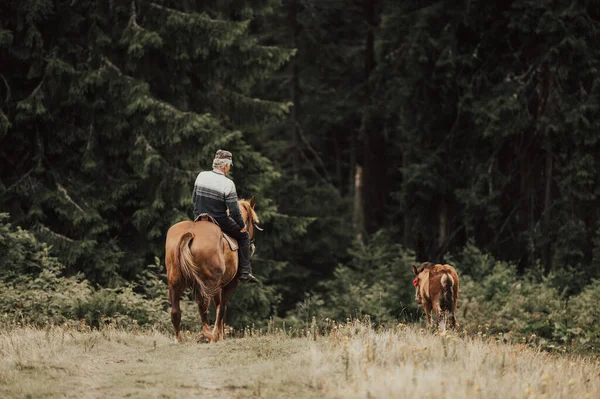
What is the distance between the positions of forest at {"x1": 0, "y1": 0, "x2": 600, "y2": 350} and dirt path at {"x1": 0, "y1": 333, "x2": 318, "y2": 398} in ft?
13.4

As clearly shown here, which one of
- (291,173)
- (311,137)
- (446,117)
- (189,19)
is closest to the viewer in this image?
(189,19)

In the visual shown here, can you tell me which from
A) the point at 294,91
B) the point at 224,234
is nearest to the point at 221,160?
the point at 224,234

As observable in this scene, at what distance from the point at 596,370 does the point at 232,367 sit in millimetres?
4440

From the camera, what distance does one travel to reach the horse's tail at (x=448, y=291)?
498 inches

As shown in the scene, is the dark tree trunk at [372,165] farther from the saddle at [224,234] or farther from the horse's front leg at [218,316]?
the saddle at [224,234]

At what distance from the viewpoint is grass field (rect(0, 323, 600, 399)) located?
7.32 metres

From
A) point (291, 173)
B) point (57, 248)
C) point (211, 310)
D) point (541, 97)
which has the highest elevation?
point (541, 97)

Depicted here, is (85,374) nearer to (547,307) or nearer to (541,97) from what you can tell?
(547,307)

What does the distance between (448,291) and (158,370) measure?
5590 millimetres

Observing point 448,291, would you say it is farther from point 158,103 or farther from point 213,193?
point 158,103

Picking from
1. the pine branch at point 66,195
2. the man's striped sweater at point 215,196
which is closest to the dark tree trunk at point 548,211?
the pine branch at point 66,195

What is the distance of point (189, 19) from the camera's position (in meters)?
18.7

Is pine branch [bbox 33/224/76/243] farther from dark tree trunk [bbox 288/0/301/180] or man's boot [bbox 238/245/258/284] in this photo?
dark tree trunk [bbox 288/0/301/180]

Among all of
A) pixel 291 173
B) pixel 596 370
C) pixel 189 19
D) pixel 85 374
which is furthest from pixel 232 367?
pixel 291 173
